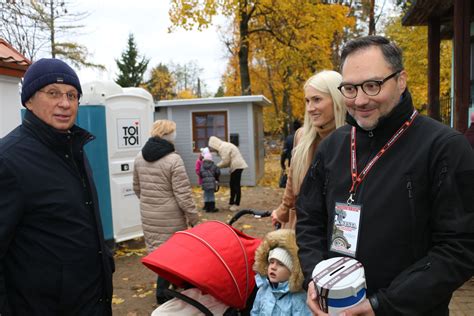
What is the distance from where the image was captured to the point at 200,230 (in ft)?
9.79

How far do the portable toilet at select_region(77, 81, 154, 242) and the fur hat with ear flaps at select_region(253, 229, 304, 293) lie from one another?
424cm

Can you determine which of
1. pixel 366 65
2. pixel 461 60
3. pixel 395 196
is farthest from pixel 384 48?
pixel 461 60

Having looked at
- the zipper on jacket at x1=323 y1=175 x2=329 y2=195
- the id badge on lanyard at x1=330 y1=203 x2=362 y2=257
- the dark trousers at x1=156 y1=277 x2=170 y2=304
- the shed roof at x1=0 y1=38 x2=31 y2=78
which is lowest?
the dark trousers at x1=156 y1=277 x2=170 y2=304

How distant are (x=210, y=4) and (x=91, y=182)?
14.5 m

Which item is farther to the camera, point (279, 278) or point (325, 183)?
point (279, 278)

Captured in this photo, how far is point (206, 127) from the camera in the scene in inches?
563

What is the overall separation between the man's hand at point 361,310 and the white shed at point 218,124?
1215cm

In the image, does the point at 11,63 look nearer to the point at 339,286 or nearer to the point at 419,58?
the point at 339,286

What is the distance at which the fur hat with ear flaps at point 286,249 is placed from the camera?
8.60ft

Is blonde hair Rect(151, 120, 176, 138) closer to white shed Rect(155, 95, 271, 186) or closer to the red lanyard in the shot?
the red lanyard

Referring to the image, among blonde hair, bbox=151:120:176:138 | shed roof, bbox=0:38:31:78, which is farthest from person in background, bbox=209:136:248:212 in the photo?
shed roof, bbox=0:38:31:78

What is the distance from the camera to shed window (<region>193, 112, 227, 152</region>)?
46.4ft

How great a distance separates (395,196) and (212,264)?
1508 mm

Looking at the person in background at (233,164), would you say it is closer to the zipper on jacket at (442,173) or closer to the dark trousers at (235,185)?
the dark trousers at (235,185)
